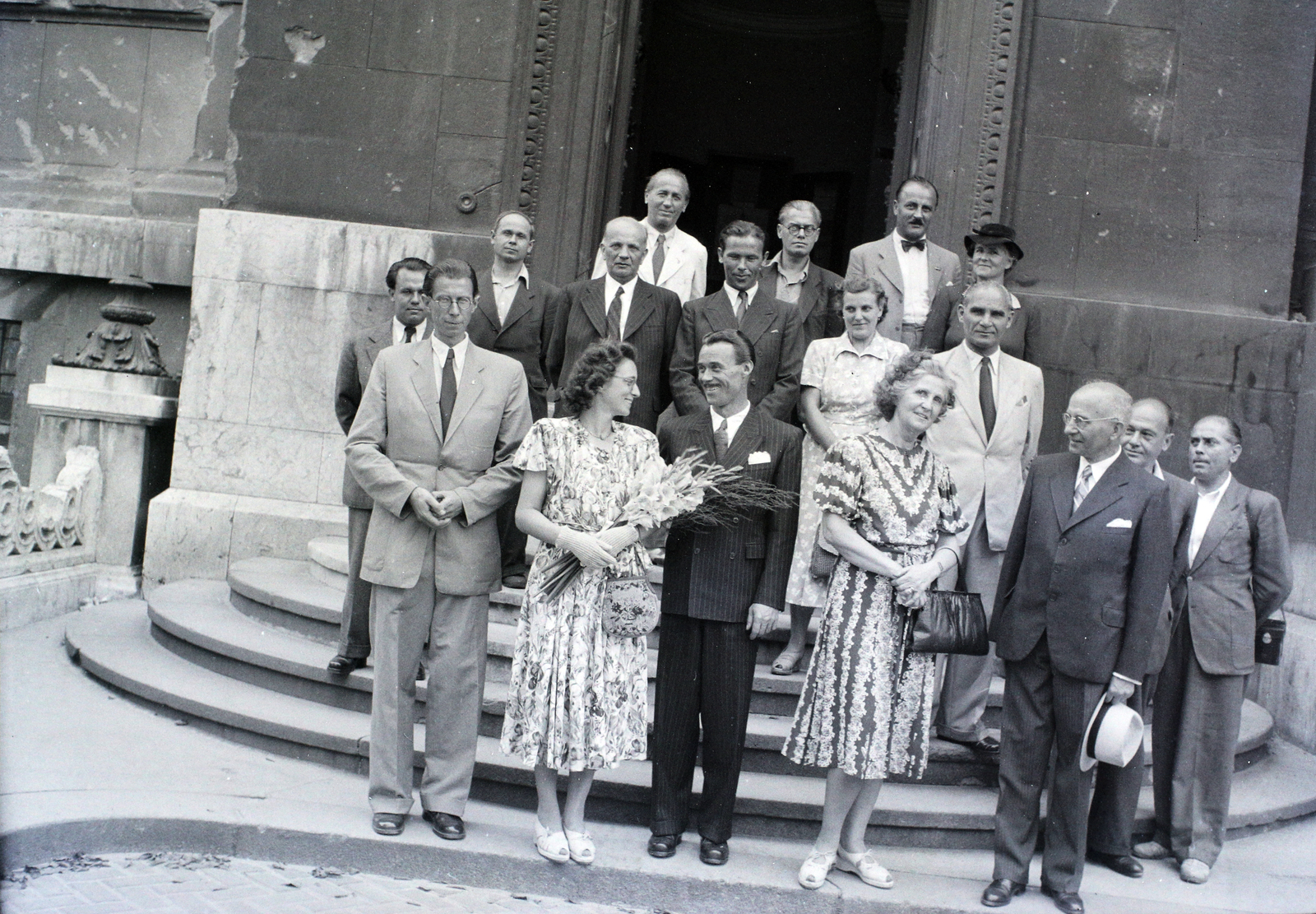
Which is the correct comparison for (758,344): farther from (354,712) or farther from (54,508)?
(54,508)

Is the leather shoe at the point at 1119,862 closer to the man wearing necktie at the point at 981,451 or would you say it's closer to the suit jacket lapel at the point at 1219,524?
the man wearing necktie at the point at 981,451

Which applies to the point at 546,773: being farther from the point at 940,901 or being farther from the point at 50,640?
the point at 50,640

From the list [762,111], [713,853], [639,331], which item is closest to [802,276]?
[639,331]

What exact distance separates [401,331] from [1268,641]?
4.25 m

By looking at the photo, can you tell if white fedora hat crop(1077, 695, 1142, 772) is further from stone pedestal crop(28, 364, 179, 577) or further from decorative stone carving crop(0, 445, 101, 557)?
stone pedestal crop(28, 364, 179, 577)

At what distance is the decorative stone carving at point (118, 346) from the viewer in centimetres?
834

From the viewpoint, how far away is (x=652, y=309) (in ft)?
19.3

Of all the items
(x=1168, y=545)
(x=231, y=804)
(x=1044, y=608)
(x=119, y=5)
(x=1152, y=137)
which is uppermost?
(x=119, y=5)

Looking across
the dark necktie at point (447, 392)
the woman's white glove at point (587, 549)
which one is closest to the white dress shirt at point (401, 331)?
the dark necktie at point (447, 392)

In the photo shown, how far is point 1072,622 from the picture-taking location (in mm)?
4492

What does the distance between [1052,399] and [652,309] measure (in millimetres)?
3328

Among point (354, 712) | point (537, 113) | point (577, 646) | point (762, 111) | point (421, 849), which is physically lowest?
point (421, 849)

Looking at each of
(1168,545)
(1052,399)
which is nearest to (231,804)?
(1168,545)

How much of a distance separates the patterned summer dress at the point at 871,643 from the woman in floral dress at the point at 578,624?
670 millimetres
